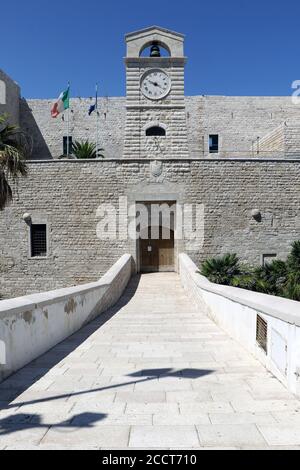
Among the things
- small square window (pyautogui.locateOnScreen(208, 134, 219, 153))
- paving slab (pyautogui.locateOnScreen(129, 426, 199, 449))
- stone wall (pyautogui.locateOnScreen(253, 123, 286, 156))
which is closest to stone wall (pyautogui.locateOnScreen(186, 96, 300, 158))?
small square window (pyautogui.locateOnScreen(208, 134, 219, 153))

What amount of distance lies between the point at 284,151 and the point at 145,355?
18.6 m

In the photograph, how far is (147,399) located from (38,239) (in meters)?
15.6

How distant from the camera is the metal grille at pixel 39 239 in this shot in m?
18.2

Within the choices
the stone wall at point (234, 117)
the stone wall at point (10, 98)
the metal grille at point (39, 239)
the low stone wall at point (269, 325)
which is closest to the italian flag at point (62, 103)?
the stone wall at point (10, 98)

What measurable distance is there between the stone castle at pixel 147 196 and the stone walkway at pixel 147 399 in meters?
11.9

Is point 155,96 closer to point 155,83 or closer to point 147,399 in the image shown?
point 155,83

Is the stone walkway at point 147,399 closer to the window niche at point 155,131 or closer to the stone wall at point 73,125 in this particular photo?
the window niche at point 155,131

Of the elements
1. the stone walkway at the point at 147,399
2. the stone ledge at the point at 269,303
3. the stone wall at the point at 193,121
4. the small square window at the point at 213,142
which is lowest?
the stone walkway at the point at 147,399

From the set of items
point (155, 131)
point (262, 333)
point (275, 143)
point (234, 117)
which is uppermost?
point (234, 117)

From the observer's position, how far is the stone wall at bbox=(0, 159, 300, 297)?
1772 cm

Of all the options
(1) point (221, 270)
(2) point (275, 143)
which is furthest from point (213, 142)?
(1) point (221, 270)

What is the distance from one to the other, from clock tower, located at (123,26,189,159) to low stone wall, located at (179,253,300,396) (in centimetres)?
1203

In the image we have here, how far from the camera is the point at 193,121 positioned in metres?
28.3
